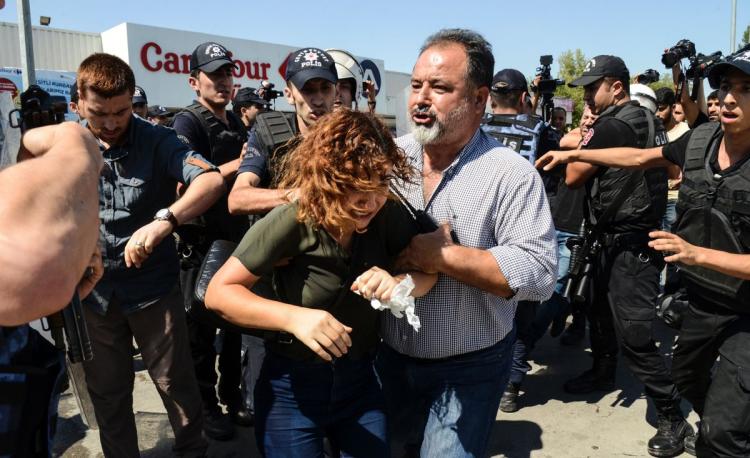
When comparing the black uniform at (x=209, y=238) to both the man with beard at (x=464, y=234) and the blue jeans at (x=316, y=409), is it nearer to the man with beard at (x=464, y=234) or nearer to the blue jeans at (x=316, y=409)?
the blue jeans at (x=316, y=409)

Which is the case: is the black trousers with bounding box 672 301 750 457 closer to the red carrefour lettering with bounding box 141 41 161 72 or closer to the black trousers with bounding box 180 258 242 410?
the black trousers with bounding box 180 258 242 410

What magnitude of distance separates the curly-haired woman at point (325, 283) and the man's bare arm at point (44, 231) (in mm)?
653

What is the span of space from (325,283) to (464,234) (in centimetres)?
54

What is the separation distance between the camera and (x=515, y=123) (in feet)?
14.0

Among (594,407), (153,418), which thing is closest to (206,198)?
(153,418)

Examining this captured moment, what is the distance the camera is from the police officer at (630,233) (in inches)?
139

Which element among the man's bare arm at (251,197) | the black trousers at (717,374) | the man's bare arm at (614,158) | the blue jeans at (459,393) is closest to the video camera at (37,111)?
the man's bare arm at (251,197)

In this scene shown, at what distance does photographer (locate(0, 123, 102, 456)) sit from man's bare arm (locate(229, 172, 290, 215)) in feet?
4.04

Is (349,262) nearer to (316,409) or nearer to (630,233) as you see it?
(316,409)

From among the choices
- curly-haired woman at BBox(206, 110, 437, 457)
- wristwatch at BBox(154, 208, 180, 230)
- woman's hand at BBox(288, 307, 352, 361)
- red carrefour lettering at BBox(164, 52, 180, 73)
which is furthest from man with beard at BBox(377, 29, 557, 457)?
red carrefour lettering at BBox(164, 52, 180, 73)

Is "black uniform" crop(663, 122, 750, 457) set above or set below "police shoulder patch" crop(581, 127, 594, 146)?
below

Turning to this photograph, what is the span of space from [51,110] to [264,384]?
1.41m

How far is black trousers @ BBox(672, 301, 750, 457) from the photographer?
8.15ft

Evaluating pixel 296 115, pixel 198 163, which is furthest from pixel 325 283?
pixel 296 115
